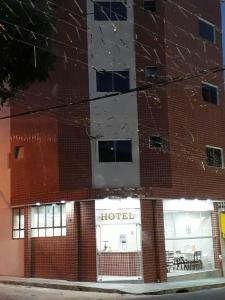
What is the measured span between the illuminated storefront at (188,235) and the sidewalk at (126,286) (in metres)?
1.68

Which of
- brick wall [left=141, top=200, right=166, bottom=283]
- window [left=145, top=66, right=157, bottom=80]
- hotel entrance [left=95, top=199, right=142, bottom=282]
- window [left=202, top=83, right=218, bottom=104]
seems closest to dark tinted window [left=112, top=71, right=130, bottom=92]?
window [left=145, top=66, right=157, bottom=80]

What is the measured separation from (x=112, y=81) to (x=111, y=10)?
10.6 ft

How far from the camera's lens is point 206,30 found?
1145 inches

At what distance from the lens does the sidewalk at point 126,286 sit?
68.9ft

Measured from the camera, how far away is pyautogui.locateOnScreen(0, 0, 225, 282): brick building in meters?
24.1

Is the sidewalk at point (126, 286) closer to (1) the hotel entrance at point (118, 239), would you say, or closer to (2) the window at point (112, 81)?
(1) the hotel entrance at point (118, 239)

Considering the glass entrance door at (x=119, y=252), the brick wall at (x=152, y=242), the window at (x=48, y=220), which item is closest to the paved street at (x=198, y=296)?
the brick wall at (x=152, y=242)

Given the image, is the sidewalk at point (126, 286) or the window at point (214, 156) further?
the window at point (214, 156)

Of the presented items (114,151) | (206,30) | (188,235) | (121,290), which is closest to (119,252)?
(121,290)

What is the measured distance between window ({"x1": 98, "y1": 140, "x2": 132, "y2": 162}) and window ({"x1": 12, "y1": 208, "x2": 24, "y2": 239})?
189 inches

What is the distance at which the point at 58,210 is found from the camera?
82.9ft

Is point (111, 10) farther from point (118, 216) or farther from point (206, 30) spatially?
point (118, 216)

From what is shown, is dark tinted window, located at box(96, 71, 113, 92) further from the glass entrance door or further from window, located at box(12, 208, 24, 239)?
window, located at box(12, 208, 24, 239)

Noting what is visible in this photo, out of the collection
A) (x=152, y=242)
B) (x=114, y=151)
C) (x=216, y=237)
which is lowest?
(x=152, y=242)
